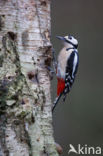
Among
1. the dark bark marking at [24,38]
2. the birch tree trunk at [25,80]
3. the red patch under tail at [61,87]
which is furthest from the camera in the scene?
the red patch under tail at [61,87]

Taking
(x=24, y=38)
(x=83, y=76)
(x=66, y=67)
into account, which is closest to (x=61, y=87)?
(x=66, y=67)

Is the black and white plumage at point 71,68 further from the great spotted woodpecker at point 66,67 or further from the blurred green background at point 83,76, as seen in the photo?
the blurred green background at point 83,76

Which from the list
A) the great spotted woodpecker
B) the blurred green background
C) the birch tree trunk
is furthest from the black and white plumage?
the blurred green background

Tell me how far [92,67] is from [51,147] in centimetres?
369

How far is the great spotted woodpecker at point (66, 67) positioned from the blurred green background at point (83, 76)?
6.01ft

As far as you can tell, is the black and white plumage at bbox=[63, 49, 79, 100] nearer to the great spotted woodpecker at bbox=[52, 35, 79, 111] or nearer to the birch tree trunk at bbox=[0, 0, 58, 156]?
the great spotted woodpecker at bbox=[52, 35, 79, 111]

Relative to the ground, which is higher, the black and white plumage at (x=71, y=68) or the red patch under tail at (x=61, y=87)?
the black and white plumage at (x=71, y=68)

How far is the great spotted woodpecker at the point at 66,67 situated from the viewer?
4.57 meters

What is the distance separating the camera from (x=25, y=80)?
332cm

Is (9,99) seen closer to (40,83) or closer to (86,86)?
(40,83)

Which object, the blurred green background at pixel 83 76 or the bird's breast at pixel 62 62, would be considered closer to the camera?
the bird's breast at pixel 62 62

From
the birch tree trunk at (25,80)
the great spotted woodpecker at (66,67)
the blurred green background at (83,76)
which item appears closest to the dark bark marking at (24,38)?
the birch tree trunk at (25,80)

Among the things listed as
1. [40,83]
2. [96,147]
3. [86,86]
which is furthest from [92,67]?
[40,83]

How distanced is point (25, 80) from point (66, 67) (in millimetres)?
1379
